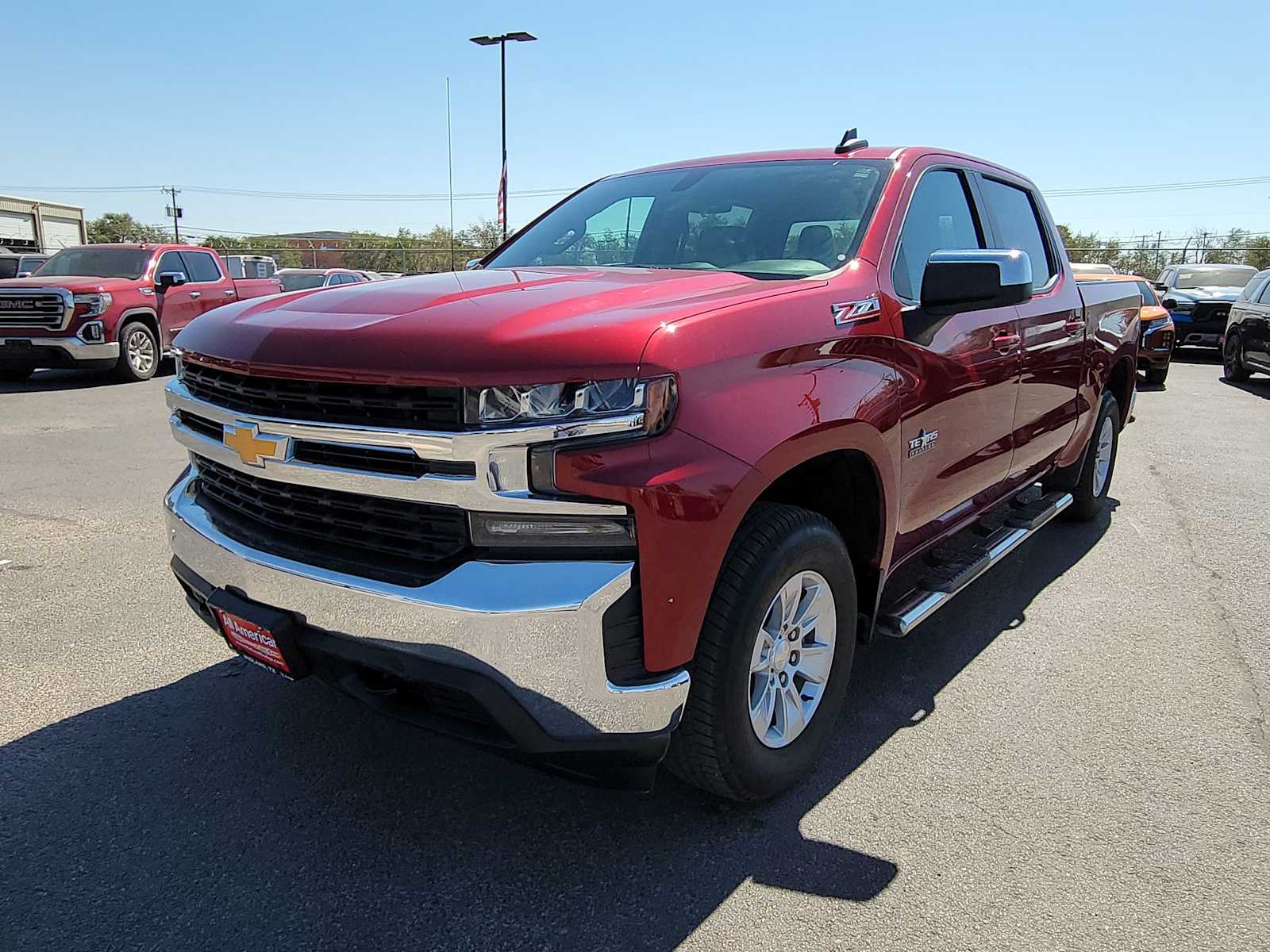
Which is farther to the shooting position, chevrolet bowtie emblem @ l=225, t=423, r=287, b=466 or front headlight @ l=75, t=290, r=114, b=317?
front headlight @ l=75, t=290, r=114, b=317

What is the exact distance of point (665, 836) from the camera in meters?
2.59

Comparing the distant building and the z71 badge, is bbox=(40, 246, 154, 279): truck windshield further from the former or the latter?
the distant building

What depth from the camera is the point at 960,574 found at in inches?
144

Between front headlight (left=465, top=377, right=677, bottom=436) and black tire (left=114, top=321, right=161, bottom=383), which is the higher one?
front headlight (left=465, top=377, right=677, bottom=436)

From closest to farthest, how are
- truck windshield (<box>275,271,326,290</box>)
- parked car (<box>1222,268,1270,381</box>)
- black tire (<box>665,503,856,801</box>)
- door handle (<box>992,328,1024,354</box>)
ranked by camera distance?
black tire (<box>665,503,856,801</box>)
door handle (<box>992,328,1024,354</box>)
parked car (<box>1222,268,1270,381</box>)
truck windshield (<box>275,271,326,290</box>)

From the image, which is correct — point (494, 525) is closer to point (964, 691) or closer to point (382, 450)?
point (382, 450)

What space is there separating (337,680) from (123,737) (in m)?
1.18

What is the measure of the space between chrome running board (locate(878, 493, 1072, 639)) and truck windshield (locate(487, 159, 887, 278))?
48.8 inches

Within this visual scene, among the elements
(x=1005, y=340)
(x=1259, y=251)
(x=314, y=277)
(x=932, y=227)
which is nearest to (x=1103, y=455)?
(x=1005, y=340)

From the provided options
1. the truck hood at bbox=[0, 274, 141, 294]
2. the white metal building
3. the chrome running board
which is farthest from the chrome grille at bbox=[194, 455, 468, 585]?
the white metal building

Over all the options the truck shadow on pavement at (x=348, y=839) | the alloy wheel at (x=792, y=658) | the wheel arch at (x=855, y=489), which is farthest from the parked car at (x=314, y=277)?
the alloy wheel at (x=792, y=658)

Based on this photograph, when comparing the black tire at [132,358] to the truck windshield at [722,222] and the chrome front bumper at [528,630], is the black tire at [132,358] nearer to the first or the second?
the truck windshield at [722,222]

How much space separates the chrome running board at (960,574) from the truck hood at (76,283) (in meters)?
11.4

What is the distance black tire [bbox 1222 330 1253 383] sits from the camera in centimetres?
1348
